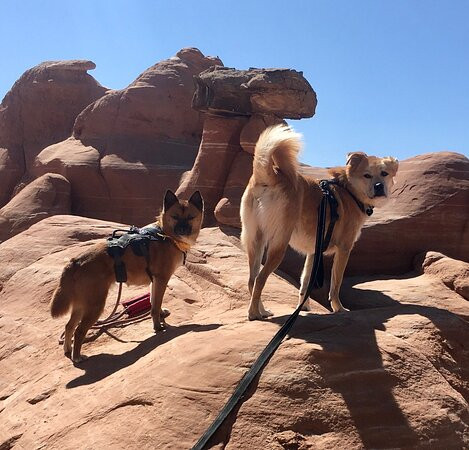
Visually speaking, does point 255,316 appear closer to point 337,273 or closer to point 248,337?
point 248,337

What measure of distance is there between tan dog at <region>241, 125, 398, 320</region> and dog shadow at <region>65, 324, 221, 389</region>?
0.80 metres

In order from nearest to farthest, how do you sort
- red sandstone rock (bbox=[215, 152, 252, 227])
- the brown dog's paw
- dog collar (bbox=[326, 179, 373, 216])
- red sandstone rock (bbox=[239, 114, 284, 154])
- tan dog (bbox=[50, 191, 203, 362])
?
1. the brown dog's paw
2. tan dog (bbox=[50, 191, 203, 362])
3. dog collar (bbox=[326, 179, 373, 216])
4. red sandstone rock (bbox=[215, 152, 252, 227])
5. red sandstone rock (bbox=[239, 114, 284, 154])

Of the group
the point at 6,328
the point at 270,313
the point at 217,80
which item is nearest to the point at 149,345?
the point at 270,313

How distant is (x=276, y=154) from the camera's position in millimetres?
6066

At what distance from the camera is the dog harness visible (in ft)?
20.0

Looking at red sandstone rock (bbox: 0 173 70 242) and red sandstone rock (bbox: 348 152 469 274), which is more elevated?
red sandstone rock (bbox: 348 152 469 274)

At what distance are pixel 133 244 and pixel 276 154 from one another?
194cm

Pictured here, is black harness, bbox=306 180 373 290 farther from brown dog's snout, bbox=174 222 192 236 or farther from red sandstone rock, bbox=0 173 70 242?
red sandstone rock, bbox=0 173 70 242

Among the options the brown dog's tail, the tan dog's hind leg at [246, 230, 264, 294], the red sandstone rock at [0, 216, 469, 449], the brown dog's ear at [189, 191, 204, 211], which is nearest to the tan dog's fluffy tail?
the tan dog's hind leg at [246, 230, 264, 294]

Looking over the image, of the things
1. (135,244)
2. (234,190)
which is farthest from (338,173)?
(234,190)

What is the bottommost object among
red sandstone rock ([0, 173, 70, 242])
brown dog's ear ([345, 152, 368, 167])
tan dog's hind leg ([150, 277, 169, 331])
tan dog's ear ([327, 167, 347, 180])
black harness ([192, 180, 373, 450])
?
red sandstone rock ([0, 173, 70, 242])

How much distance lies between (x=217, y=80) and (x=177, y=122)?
960 cm

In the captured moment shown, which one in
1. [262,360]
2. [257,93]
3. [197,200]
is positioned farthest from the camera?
[257,93]

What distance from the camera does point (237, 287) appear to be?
7.88m
